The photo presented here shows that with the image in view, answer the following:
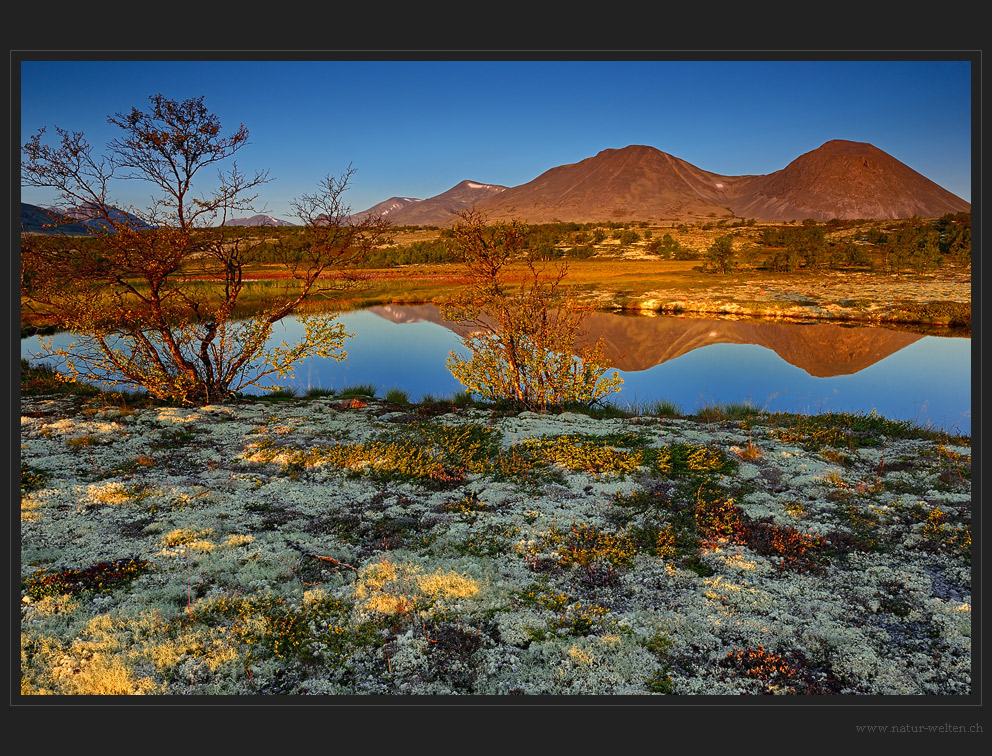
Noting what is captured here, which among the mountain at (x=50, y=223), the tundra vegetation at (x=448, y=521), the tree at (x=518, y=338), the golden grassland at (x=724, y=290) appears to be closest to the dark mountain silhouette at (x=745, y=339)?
the golden grassland at (x=724, y=290)

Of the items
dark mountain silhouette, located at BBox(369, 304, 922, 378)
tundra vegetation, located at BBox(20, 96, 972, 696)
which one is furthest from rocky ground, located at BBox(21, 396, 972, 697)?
dark mountain silhouette, located at BBox(369, 304, 922, 378)

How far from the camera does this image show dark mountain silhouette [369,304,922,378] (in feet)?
86.2

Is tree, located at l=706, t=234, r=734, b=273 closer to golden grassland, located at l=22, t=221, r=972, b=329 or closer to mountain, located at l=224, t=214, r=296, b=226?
golden grassland, located at l=22, t=221, r=972, b=329

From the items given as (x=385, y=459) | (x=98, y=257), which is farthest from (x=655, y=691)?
(x=98, y=257)

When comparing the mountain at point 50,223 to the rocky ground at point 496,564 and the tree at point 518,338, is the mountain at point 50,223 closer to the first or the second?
the rocky ground at point 496,564

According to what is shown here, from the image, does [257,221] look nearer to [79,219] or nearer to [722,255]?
[79,219]

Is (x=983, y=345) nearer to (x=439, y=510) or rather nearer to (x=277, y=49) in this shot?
(x=277, y=49)

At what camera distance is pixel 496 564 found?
21.5ft

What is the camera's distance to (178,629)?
16.6ft

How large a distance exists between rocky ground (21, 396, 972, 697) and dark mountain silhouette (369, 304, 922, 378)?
1510cm

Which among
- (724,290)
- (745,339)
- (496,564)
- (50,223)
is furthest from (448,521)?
(724,290)

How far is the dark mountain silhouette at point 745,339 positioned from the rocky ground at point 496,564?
594 inches

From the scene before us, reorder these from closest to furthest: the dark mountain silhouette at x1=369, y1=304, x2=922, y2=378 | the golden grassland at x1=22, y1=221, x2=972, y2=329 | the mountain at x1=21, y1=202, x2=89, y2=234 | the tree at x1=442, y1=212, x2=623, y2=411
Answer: the mountain at x1=21, y1=202, x2=89, y2=234, the tree at x1=442, y1=212, x2=623, y2=411, the dark mountain silhouette at x1=369, y1=304, x2=922, y2=378, the golden grassland at x1=22, y1=221, x2=972, y2=329
